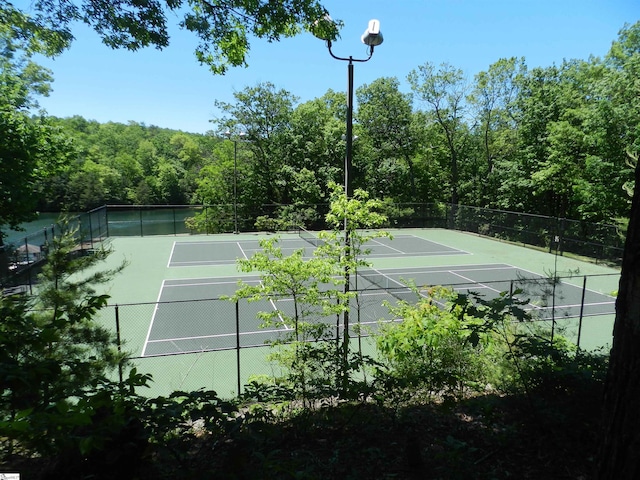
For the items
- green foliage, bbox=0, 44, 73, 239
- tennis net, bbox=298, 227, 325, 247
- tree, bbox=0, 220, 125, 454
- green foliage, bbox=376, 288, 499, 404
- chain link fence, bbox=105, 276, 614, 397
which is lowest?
chain link fence, bbox=105, 276, 614, 397

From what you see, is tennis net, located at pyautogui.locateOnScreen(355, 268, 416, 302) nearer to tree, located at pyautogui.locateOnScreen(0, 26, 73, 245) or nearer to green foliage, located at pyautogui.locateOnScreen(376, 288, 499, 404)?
green foliage, located at pyautogui.locateOnScreen(376, 288, 499, 404)

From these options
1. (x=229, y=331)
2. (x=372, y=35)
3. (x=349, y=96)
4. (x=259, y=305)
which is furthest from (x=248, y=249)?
(x=372, y=35)

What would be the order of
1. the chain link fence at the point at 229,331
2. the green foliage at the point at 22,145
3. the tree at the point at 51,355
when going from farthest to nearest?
the green foliage at the point at 22,145 → the chain link fence at the point at 229,331 → the tree at the point at 51,355

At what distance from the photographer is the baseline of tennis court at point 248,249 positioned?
72.5 ft

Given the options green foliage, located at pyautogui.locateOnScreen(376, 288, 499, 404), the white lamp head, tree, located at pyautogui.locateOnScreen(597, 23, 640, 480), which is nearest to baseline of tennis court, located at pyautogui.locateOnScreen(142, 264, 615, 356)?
green foliage, located at pyautogui.locateOnScreen(376, 288, 499, 404)

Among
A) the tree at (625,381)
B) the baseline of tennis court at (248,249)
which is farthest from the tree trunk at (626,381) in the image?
the baseline of tennis court at (248,249)

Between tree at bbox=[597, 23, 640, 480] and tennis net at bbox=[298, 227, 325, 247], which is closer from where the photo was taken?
tree at bbox=[597, 23, 640, 480]

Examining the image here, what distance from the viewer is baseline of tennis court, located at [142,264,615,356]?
11.0 metres

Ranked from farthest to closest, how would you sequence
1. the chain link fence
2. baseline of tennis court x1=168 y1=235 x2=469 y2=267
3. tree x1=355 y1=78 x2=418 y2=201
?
tree x1=355 y1=78 x2=418 y2=201
baseline of tennis court x1=168 y1=235 x2=469 y2=267
the chain link fence

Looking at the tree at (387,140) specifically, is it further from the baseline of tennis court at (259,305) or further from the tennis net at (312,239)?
the baseline of tennis court at (259,305)

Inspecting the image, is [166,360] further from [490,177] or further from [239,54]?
[490,177]

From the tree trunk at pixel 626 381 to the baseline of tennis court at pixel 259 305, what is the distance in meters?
5.97

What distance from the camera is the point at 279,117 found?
39.0m

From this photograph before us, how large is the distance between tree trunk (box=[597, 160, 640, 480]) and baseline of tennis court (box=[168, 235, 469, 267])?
20009mm
